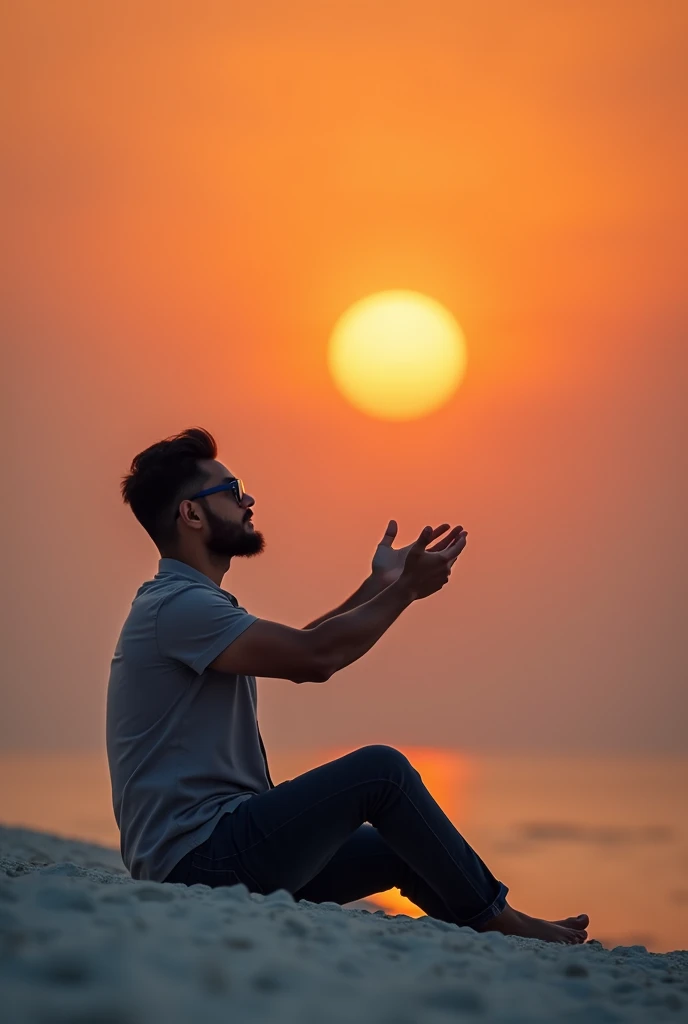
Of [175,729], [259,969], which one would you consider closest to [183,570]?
[175,729]

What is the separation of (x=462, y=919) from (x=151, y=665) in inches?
62.9

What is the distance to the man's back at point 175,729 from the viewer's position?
4.69m

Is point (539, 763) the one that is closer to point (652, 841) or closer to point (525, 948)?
point (652, 841)

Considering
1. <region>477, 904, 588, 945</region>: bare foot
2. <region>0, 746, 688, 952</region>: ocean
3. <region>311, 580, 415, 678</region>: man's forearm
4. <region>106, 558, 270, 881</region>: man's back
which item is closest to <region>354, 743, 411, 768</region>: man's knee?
<region>311, 580, 415, 678</region>: man's forearm

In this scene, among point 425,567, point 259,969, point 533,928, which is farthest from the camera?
point 425,567

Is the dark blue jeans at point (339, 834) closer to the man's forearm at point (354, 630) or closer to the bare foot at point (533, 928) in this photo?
the bare foot at point (533, 928)

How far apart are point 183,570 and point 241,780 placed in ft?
3.11

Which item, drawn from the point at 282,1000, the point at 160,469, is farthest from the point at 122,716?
the point at 282,1000

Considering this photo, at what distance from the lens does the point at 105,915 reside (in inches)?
129

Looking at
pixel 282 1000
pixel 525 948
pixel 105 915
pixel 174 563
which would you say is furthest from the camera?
pixel 174 563

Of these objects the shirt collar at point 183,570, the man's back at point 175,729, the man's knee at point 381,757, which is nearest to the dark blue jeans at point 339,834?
the man's knee at point 381,757

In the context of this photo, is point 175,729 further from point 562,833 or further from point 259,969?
point 562,833

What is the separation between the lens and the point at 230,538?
5.43m

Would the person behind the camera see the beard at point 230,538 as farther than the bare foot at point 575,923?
Yes
